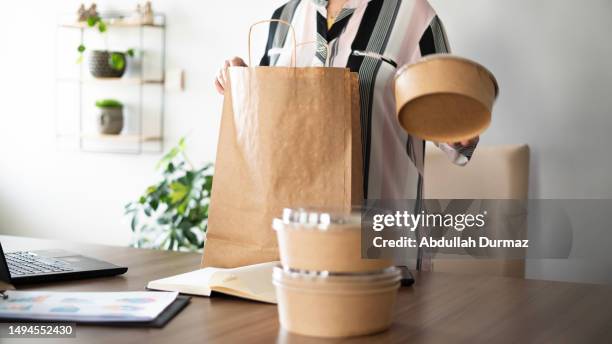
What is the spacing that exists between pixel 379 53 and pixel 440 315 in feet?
2.37

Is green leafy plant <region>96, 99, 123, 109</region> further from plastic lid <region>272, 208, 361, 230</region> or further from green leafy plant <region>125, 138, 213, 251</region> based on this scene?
plastic lid <region>272, 208, 361, 230</region>

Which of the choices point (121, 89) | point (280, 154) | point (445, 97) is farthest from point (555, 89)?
point (121, 89)

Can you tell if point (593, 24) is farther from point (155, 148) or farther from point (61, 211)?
point (61, 211)

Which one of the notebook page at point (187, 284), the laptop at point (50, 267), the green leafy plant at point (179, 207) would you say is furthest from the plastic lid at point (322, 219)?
the green leafy plant at point (179, 207)

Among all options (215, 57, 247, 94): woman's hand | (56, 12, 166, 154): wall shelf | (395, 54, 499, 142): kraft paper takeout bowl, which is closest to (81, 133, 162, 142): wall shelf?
(56, 12, 166, 154): wall shelf

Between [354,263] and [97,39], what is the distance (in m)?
3.11

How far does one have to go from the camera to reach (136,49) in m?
3.49

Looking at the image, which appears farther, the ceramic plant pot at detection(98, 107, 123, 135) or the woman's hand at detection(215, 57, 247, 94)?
the ceramic plant pot at detection(98, 107, 123, 135)

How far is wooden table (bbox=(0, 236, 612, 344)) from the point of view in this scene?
78 cm

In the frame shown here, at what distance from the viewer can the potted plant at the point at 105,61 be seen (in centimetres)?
341

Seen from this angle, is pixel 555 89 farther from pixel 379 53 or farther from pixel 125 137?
pixel 125 137

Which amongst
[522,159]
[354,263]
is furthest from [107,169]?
[354,263]

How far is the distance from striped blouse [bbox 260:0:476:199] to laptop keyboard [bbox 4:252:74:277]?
0.60 meters

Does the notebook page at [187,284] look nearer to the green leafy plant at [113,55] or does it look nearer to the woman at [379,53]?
the woman at [379,53]
